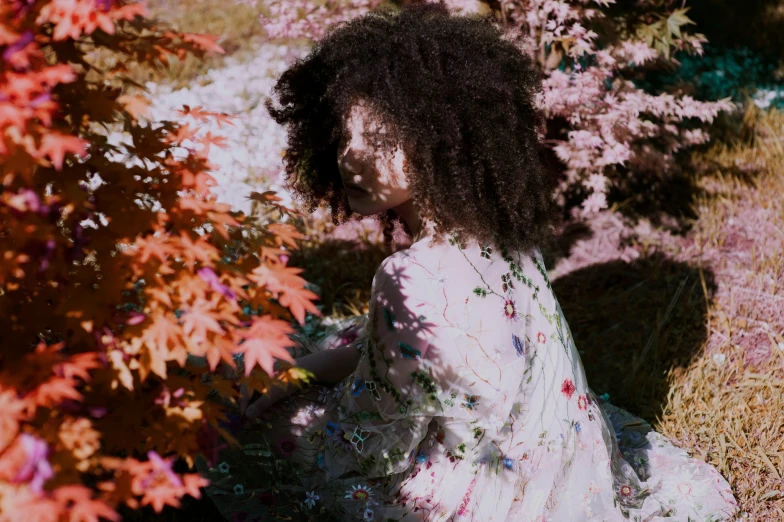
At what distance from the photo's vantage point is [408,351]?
187 cm

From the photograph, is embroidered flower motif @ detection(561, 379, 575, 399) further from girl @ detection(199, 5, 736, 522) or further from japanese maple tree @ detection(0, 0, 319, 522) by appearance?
japanese maple tree @ detection(0, 0, 319, 522)

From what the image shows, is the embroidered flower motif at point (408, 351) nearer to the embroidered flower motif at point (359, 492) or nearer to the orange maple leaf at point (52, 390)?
the embroidered flower motif at point (359, 492)

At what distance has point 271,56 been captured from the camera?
5.58 meters

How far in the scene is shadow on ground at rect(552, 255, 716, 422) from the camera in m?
3.05

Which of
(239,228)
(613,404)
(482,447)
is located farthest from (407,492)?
(613,404)

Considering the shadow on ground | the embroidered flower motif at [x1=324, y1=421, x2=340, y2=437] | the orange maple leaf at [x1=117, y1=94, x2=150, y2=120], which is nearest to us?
the orange maple leaf at [x1=117, y1=94, x2=150, y2=120]

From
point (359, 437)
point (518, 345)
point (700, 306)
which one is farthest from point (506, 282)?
point (700, 306)

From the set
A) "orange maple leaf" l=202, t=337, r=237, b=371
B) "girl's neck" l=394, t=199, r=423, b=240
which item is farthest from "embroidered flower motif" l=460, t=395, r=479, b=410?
"orange maple leaf" l=202, t=337, r=237, b=371

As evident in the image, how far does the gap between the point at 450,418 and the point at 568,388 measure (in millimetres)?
410

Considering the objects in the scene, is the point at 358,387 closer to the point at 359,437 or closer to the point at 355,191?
the point at 359,437

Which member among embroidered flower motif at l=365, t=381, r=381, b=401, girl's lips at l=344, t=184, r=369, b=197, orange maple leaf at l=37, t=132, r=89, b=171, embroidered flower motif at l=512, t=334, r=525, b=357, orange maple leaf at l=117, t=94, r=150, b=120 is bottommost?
embroidered flower motif at l=365, t=381, r=381, b=401

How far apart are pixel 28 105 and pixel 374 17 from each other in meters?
1.39

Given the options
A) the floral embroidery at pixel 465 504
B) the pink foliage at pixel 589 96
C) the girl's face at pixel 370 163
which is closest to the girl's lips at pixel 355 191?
the girl's face at pixel 370 163

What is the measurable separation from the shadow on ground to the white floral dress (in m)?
0.79
